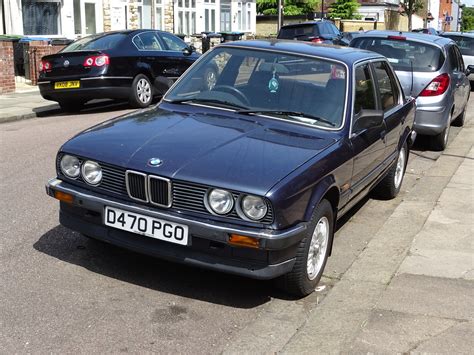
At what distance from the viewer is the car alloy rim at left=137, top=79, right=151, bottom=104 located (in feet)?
42.1

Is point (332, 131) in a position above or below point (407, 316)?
above

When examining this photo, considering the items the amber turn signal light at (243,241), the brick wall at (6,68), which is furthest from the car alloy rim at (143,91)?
the amber turn signal light at (243,241)

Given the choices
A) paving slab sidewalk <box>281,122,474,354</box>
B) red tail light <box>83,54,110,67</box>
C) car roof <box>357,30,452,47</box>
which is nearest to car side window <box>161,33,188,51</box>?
red tail light <box>83,54,110,67</box>

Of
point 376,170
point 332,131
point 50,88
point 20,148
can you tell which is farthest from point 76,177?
point 50,88

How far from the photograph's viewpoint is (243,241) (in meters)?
3.87

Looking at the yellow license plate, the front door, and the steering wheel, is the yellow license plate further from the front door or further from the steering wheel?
the front door

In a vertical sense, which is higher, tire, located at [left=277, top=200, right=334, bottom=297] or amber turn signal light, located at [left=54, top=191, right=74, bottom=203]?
amber turn signal light, located at [left=54, top=191, right=74, bottom=203]

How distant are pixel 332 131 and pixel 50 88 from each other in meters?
8.70

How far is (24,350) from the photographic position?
352cm

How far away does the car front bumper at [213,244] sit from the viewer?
3883 mm

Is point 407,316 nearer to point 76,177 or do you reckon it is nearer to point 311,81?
point 311,81

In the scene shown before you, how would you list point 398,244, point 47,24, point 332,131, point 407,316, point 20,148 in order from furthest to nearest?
1. point 47,24
2. point 20,148
3. point 398,244
4. point 332,131
5. point 407,316

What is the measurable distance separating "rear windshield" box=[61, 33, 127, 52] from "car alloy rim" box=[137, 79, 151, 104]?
0.90 metres

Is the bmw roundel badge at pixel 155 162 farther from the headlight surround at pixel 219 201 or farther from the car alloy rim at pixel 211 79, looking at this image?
the car alloy rim at pixel 211 79
